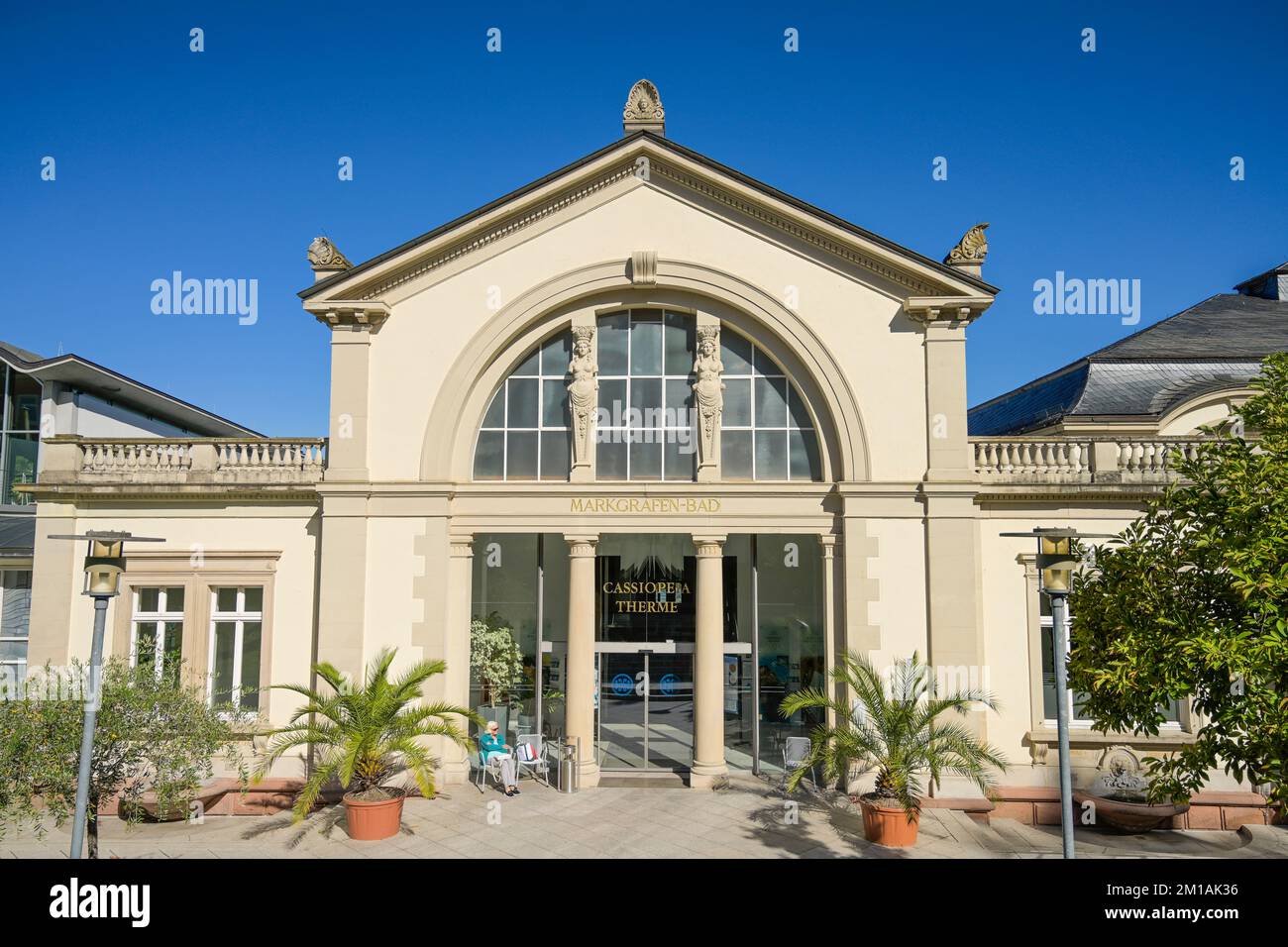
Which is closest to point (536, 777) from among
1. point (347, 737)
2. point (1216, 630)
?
point (347, 737)

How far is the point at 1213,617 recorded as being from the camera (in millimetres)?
8656

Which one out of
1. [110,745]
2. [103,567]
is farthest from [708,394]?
[110,745]

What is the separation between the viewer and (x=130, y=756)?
10.9 metres

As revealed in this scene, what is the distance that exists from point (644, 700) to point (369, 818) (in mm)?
5973

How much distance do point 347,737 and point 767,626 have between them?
835 centimetres

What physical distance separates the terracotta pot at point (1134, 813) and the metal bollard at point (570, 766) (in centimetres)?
913

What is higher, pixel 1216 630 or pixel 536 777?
pixel 1216 630

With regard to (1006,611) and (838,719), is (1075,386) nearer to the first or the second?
(1006,611)

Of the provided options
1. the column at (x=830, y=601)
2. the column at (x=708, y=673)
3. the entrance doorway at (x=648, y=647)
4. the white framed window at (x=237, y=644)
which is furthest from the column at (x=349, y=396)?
the column at (x=830, y=601)

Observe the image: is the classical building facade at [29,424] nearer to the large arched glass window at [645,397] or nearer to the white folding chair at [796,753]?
the large arched glass window at [645,397]

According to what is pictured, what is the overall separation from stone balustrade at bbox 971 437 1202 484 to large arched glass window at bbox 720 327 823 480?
330 centimetres

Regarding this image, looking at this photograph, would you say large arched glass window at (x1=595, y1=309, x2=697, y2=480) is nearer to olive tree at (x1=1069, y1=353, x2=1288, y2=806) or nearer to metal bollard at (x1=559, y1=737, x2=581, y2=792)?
metal bollard at (x1=559, y1=737, x2=581, y2=792)

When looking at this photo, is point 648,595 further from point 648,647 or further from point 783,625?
point 783,625
